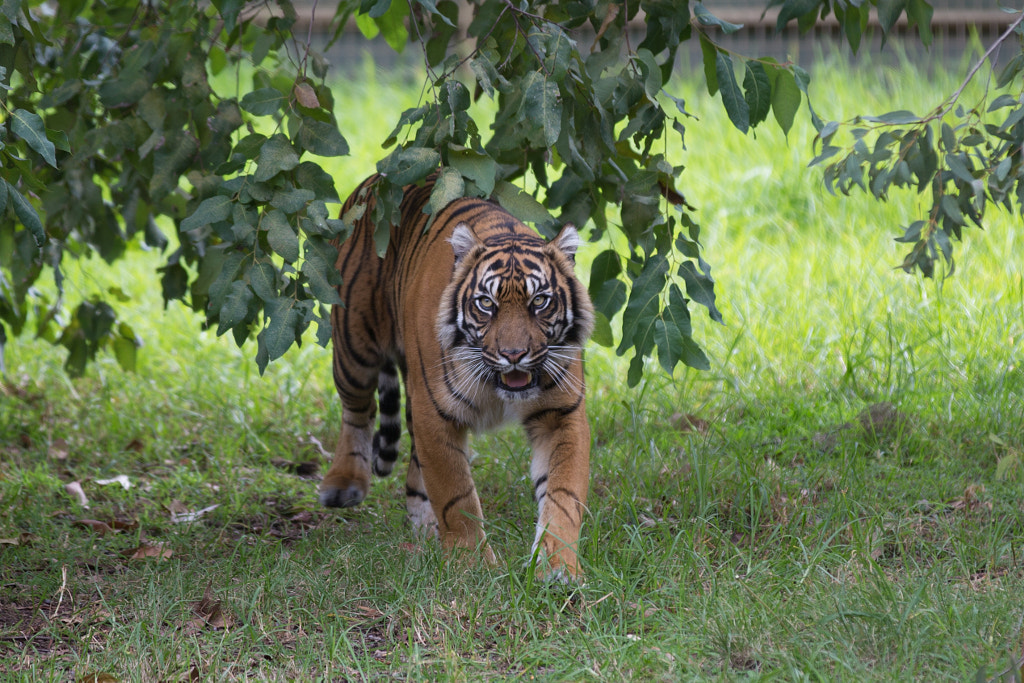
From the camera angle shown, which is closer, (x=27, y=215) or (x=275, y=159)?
(x=27, y=215)

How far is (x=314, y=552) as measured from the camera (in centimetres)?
320

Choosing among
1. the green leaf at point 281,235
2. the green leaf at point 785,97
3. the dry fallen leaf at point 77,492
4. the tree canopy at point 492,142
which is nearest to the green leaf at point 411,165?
the tree canopy at point 492,142

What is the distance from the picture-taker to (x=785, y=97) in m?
2.83

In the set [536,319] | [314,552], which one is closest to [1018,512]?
[536,319]

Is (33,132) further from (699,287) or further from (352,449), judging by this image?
(352,449)

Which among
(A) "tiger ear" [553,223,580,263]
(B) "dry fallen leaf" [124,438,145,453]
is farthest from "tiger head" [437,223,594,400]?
(B) "dry fallen leaf" [124,438,145,453]

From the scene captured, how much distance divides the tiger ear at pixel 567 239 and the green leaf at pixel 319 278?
668mm

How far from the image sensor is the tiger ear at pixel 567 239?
295 centimetres

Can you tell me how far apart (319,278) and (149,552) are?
1.24 meters

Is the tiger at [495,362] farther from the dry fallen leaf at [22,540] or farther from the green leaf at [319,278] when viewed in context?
the dry fallen leaf at [22,540]

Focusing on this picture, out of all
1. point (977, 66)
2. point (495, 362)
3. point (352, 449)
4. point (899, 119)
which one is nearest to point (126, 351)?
point (352, 449)

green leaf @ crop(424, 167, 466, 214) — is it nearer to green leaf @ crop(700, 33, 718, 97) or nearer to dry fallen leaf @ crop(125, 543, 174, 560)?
green leaf @ crop(700, 33, 718, 97)

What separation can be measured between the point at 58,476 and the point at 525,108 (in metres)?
2.62

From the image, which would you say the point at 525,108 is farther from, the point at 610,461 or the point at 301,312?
the point at 610,461
